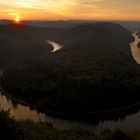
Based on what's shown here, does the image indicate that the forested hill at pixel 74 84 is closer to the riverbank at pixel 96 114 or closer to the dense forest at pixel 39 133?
the riverbank at pixel 96 114

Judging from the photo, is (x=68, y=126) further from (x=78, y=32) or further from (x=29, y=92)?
(x=78, y=32)

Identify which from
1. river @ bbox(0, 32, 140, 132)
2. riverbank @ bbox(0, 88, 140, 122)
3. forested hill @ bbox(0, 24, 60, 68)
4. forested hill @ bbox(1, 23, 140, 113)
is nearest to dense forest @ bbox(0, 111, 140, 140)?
river @ bbox(0, 32, 140, 132)

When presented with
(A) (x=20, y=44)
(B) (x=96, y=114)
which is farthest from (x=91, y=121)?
(A) (x=20, y=44)

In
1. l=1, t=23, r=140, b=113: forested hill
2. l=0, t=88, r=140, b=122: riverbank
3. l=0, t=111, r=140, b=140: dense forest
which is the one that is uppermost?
l=0, t=111, r=140, b=140: dense forest

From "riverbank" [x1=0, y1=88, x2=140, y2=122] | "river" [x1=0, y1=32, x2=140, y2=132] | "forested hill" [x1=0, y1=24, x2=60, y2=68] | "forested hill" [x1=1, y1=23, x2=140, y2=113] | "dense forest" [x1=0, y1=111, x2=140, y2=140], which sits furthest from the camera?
"forested hill" [x1=0, y1=24, x2=60, y2=68]

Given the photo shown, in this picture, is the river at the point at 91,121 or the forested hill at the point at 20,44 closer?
the river at the point at 91,121

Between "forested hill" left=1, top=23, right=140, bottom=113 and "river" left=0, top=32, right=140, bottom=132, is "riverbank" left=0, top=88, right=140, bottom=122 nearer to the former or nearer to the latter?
"river" left=0, top=32, right=140, bottom=132

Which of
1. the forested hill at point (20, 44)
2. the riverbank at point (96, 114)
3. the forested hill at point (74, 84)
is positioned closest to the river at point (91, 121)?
the riverbank at point (96, 114)

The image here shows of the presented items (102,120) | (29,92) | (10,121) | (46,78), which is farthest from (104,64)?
(10,121)
